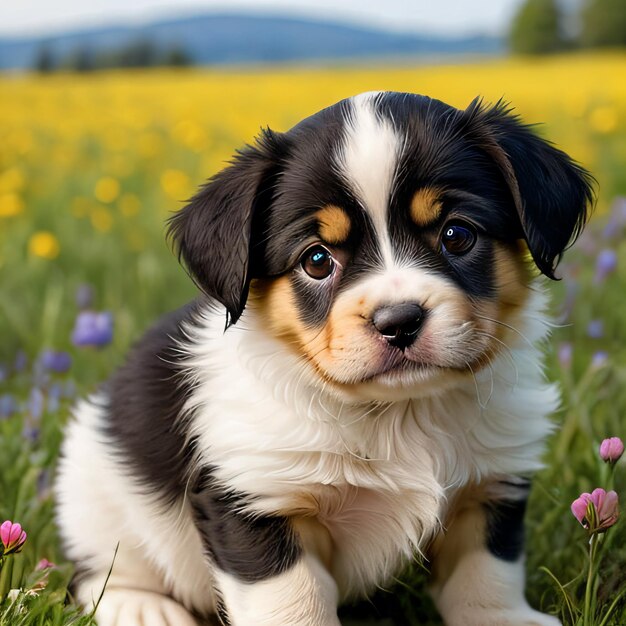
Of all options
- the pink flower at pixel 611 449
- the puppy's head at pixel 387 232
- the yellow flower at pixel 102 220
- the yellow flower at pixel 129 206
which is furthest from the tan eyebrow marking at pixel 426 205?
the yellow flower at pixel 129 206

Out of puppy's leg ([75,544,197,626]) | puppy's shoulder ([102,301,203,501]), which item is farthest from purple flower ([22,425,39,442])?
puppy's leg ([75,544,197,626])

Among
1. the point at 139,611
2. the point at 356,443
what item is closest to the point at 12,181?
the point at 139,611

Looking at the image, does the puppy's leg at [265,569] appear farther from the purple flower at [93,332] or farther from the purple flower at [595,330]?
the purple flower at [595,330]

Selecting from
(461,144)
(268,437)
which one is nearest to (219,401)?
(268,437)

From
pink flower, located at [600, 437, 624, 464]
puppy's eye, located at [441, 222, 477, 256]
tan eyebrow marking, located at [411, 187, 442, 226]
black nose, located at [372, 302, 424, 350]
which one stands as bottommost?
pink flower, located at [600, 437, 624, 464]

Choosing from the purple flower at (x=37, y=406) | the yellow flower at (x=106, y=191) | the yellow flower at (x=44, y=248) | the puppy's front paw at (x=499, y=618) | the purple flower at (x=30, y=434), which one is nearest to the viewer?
the puppy's front paw at (x=499, y=618)

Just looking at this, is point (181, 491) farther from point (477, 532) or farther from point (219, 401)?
point (477, 532)

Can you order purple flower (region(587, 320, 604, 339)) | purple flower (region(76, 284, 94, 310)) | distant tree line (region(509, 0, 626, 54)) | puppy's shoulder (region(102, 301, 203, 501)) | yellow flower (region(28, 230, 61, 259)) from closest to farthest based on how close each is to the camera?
puppy's shoulder (region(102, 301, 203, 501)) → purple flower (region(587, 320, 604, 339)) → purple flower (region(76, 284, 94, 310)) → yellow flower (region(28, 230, 61, 259)) → distant tree line (region(509, 0, 626, 54))

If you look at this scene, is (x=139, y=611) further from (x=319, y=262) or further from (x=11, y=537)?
(x=319, y=262)

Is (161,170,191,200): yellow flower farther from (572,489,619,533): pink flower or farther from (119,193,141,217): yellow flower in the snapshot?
(572,489,619,533): pink flower
